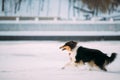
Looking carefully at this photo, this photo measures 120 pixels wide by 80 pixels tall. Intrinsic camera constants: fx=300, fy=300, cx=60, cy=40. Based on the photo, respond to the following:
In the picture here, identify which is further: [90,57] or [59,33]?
[59,33]

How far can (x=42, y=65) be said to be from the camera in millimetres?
3355

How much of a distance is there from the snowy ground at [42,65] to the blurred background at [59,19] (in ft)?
1.48

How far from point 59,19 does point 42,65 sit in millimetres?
1729

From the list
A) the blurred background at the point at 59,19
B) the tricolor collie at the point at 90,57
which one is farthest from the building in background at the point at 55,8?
the tricolor collie at the point at 90,57

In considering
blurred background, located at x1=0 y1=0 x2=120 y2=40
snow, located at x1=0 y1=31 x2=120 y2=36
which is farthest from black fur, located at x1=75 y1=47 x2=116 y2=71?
snow, located at x1=0 y1=31 x2=120 y2=36

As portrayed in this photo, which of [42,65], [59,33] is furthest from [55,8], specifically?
[42,65]

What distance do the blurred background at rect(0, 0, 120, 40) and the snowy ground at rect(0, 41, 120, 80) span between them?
451 millimetres

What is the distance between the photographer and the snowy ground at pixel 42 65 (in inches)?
110

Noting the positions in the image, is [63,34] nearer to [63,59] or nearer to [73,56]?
[63,59]

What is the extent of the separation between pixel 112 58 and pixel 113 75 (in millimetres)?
203

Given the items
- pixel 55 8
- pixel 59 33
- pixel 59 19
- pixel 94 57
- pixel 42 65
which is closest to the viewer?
pixel 94 57

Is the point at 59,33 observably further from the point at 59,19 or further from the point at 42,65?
the point at 42,65

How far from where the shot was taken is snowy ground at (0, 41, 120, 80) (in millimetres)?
2804

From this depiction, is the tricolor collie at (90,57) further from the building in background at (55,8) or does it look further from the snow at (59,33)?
the snow at (59,33)
